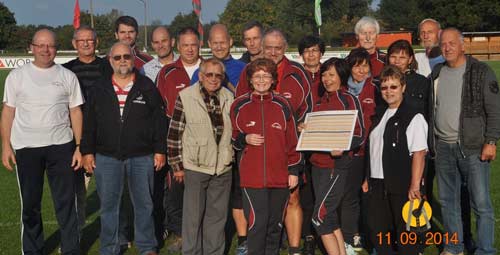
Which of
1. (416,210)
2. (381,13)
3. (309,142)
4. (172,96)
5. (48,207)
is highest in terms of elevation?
(381,13)

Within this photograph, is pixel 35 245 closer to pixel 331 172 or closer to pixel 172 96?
pixel 172 96

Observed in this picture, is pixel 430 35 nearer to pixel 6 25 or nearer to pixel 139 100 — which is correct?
pixel 139 100

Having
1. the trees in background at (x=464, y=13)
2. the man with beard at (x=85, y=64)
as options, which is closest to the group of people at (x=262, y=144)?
the man with beard at (x=85, y=64)

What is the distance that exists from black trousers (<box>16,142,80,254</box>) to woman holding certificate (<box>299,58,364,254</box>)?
235cm

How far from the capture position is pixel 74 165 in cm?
562

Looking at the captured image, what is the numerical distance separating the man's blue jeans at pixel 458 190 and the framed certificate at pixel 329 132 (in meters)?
1.08

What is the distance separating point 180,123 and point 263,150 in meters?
0.88

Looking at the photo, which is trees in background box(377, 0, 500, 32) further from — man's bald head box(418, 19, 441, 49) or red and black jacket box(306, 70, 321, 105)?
red and black jacket box(306, 70, 321, 105)

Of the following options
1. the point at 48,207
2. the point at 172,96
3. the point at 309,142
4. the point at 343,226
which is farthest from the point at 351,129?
the point at 48,207

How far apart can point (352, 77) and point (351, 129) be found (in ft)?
3.36

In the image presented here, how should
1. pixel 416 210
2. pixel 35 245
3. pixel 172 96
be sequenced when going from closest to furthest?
pixel 416 210
pixel 35 245
pixel 172 96

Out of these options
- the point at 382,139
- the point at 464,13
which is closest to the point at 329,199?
the point at 382,139

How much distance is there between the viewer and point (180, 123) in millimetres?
5375

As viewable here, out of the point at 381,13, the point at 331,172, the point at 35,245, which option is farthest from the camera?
the point at 381,13
